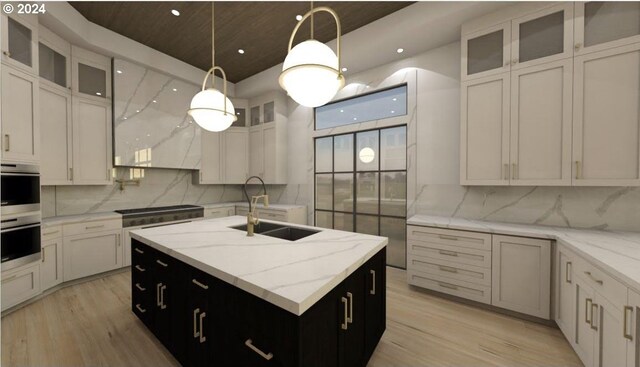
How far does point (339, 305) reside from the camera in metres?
1.16

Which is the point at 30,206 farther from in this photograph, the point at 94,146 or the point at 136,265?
the point at 136,265

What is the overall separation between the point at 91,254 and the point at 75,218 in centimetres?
48

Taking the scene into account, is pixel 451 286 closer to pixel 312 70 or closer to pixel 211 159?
pixel 312 70

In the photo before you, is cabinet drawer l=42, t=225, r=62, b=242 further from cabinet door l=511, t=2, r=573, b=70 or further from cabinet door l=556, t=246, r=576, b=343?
cabinet door l=511, t=2, r=573, b=70

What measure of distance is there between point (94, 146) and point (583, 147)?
5.44 m

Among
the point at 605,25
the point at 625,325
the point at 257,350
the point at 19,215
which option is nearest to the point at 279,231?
the point at 257,350

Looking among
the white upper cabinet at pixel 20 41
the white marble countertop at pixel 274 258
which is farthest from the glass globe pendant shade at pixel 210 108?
the white upper cabinet at pixel 20 41

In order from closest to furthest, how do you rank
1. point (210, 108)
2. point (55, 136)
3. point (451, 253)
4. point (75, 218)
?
point (210, 108)
point (451, 253)
point (55, 136)
point (75, 218)

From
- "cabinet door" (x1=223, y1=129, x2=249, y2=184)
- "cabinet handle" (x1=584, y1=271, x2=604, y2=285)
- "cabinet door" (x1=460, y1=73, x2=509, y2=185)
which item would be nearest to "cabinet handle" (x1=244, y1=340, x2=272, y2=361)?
"cabinet handle" (x1=584, y1=271, x2=604, y2=285)

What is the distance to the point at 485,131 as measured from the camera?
247cm

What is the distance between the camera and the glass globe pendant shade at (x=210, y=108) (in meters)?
1.77

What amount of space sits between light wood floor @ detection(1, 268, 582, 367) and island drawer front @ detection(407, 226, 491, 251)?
625 mm

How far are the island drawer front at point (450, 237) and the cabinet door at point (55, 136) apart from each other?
13.8 ft

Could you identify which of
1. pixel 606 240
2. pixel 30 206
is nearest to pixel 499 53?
pixel 606 240
